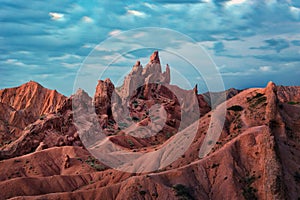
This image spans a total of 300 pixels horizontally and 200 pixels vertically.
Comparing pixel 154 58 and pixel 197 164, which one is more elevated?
pixel 154 58

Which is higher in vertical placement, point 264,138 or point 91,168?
point 264,138

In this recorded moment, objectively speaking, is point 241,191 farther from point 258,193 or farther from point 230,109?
point 230,109

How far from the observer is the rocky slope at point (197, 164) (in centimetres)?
7375

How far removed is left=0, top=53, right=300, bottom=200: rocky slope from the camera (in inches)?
2904

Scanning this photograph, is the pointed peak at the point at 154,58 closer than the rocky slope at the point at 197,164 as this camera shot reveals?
No

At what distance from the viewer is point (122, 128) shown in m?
144

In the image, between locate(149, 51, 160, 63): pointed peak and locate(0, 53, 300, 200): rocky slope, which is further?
locate(149, 51, 160, 63): pointed peak

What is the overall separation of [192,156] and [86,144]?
51431mm

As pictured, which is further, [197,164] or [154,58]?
[154,58]

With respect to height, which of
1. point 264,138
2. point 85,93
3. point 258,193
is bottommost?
point 258,193

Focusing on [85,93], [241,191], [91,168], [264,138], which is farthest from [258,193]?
[85,93]

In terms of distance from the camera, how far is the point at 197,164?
79.8m

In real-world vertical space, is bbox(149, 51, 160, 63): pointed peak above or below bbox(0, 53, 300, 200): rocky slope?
above

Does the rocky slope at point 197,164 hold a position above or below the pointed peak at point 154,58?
below
